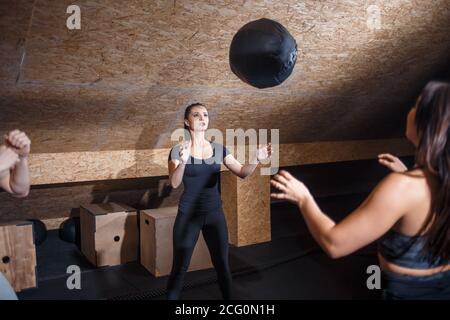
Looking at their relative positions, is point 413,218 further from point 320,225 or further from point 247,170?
point 247,170

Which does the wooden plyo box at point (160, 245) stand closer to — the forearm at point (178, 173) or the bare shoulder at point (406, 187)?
the forearm at point (178, 173)

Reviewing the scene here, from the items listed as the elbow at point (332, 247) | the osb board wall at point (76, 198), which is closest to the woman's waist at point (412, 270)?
the elbow at point (332, 247)

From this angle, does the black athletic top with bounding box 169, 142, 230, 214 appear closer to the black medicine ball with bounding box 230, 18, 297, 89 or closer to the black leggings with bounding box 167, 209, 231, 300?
the black leggings with bounding box 167, 209, 231, 300

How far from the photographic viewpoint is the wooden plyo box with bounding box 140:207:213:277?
358cm

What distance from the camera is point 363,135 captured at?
539cm

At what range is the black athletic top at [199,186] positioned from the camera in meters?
2.54

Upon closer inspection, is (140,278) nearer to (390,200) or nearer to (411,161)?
(390,200)

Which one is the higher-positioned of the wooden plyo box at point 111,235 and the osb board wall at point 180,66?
the osb board wall at point 180,66

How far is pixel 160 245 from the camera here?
359 cm

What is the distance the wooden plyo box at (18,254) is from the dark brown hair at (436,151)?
3096 millimetres

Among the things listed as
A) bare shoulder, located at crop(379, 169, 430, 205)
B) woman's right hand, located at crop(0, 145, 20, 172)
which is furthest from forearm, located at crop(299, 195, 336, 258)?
woman's right hand, located at crop(0, 145, 20, 172)
